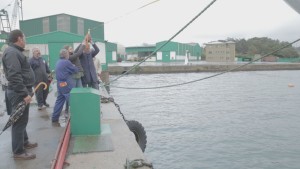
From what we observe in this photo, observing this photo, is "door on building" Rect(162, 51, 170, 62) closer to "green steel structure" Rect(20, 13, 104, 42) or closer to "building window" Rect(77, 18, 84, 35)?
"green steel structure" Rect(20, 13, 104, 42)

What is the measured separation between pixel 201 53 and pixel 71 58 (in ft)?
340

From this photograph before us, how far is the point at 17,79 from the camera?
525 centimetres

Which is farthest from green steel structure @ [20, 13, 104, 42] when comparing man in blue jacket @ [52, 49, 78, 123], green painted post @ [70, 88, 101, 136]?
green painted post @ [70, 88, 101, 136]

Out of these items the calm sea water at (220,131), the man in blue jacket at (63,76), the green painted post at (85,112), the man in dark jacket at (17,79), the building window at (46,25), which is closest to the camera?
the man in dark jacket at (17,79)

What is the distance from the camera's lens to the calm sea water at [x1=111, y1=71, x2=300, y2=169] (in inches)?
415

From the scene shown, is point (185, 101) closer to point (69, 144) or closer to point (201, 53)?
point (69, 144)

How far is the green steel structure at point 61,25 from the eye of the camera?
146 feet

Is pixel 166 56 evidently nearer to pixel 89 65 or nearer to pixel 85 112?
pixel 89 65

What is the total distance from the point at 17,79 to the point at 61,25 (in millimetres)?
41267

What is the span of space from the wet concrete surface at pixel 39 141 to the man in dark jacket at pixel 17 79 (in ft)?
0.64

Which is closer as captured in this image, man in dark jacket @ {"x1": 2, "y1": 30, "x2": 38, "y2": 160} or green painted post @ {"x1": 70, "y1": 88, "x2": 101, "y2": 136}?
man in dark jacket @ {"x1": 2, "y1": 30, "x2": 38, "y2": 160}

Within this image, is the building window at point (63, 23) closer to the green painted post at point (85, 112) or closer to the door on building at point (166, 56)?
the door on building at point (166, 56)

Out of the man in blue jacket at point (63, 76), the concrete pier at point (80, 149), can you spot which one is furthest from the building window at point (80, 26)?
the man in blue jacket at point (63, 76)

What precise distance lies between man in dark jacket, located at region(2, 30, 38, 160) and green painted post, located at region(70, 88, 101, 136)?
115cm
